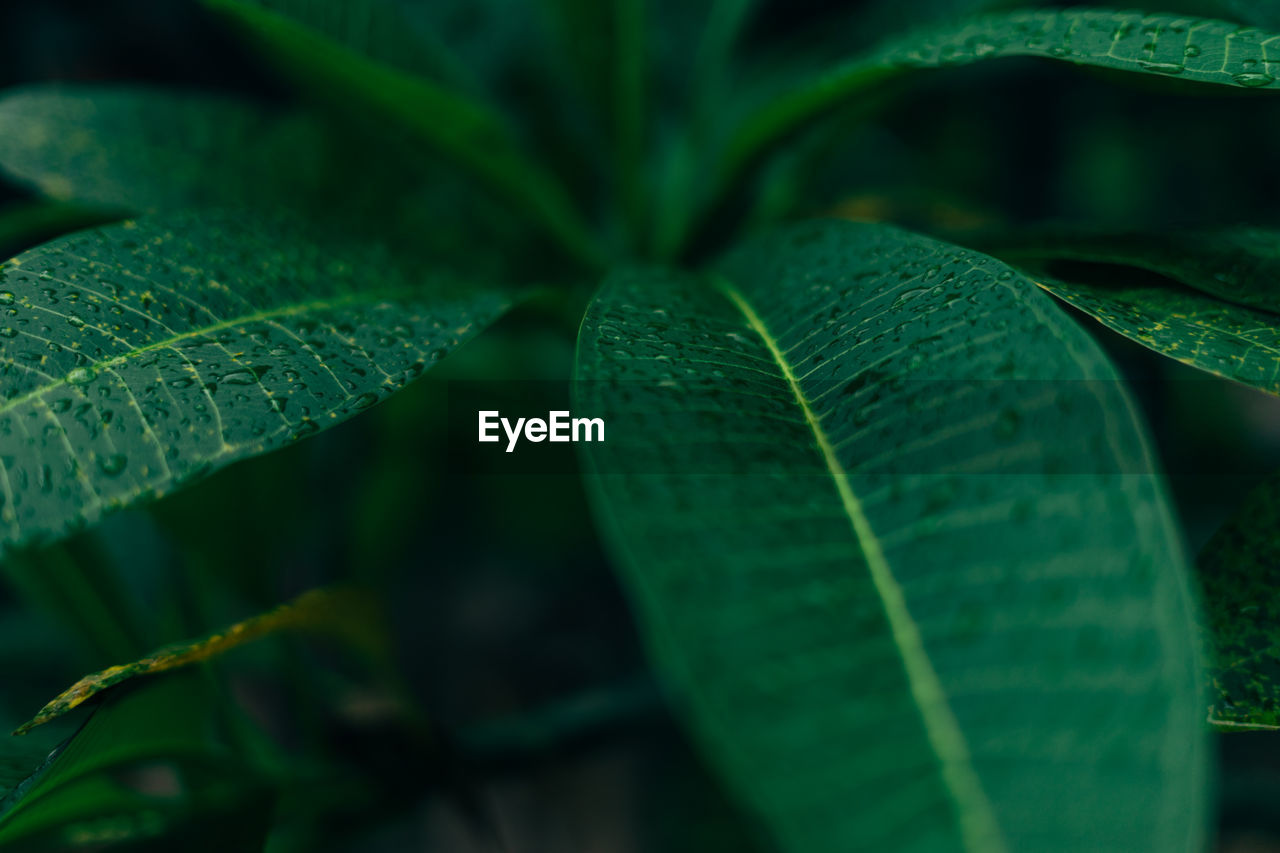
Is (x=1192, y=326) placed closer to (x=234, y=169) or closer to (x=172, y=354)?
(x=172, y=354)

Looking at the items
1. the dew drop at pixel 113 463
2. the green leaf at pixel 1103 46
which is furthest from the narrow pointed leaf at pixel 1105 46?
the dew drop at pixel 113 463

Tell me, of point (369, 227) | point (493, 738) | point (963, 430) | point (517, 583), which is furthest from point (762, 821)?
point (517, 583)

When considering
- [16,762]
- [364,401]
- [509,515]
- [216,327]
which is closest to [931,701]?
[364,401]

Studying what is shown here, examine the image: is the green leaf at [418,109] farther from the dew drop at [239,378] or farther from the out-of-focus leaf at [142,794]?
the out-of-focus leaf at [142,794]

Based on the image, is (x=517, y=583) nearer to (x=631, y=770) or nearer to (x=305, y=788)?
(x=631, y=770)

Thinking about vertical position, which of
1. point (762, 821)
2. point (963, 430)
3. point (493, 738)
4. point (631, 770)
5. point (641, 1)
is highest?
point (641, 1)

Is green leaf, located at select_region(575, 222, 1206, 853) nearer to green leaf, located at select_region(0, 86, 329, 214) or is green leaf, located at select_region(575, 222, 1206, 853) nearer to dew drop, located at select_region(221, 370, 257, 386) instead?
dew drop, located at select_region(221, 370, 257, 386)
